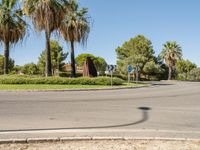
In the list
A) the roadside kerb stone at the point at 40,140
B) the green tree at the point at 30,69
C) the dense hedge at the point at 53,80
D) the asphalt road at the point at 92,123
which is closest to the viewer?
the roadside kerb stone at the point at 40,140

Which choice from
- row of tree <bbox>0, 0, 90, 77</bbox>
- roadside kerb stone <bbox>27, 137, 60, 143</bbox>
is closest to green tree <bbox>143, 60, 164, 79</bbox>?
row of tree <bbox>0, 0, 90, 77</bbox>

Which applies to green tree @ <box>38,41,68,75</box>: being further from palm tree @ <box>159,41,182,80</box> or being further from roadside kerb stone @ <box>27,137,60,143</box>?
roadside kerb stone @ <box>27,137,60,143</box>

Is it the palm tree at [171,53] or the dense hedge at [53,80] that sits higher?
the palm tree at [171,53]

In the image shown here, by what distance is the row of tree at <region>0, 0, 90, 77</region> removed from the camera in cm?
3656

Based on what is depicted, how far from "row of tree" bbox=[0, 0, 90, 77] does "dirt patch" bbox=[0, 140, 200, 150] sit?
30.3m

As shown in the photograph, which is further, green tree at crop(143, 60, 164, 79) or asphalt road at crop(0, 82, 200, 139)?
green tree at crop(143, 60, 164, 79)

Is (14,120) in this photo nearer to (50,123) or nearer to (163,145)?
(50,123)

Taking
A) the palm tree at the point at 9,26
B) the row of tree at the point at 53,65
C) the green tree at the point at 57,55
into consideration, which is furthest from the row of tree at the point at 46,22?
the green tree at the point at 57,55

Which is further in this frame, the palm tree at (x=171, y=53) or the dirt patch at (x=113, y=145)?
the palm tree at (x=171, y=53)

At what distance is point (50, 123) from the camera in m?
9.74

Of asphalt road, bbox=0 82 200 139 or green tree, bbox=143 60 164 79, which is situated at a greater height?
green tree, bbox=143 60 164 79

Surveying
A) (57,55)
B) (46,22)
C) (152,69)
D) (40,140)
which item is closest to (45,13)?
(46,22)

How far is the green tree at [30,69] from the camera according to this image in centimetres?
8773

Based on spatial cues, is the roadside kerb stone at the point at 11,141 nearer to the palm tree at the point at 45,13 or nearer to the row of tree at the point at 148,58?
the palm tree at the point at 45,13
